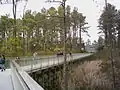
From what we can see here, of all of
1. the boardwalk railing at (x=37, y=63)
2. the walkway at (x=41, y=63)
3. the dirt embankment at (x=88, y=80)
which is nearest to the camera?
the boardwalk railing at (x=37, y=63)

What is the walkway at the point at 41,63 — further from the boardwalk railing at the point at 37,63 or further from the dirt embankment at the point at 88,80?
the dirt embankment at the point at 88,80

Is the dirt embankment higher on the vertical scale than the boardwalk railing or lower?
lower

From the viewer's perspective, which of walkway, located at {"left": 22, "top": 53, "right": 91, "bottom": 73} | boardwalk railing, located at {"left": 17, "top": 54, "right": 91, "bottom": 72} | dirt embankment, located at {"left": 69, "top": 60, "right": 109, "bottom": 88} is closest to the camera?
boardwalk railing, located at {"left": 17, "top": 54, "right": 91, "bottom": 72}

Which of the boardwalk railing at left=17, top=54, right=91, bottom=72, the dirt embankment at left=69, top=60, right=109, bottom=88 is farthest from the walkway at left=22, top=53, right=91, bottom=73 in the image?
the dirt embankment at left=69, top=60, right=109, bottom=88

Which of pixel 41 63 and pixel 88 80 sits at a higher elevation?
pixel 41 63

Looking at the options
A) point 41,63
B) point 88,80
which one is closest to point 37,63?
point 41,63

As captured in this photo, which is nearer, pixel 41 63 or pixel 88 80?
pixel 88 80

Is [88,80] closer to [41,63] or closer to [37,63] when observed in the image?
[41,63]

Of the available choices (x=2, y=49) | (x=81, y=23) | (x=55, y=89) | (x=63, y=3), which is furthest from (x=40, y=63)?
(x=81, y=23)

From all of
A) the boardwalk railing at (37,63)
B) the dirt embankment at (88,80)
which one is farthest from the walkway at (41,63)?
the dirt embankment at (88,80)

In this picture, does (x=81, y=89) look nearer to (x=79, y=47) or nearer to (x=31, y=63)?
(x=31, y=63)

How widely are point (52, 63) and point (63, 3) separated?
672 inches

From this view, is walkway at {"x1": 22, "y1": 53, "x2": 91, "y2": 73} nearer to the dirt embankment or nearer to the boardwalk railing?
the boardwalk railing

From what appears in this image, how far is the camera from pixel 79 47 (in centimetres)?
11825
